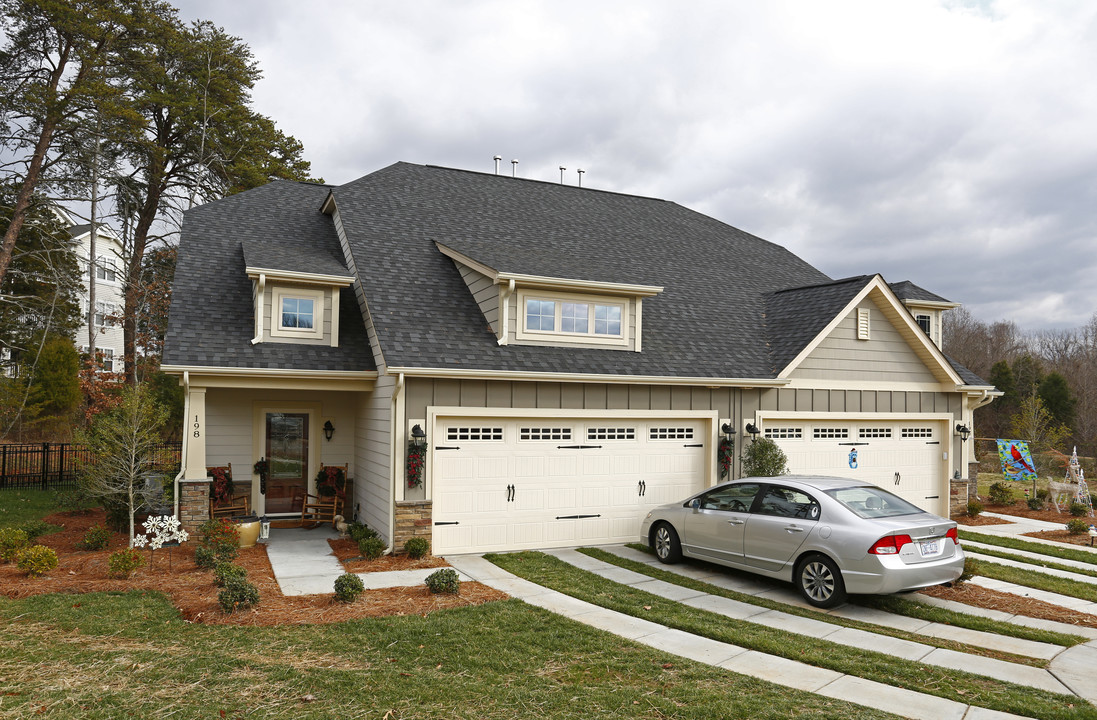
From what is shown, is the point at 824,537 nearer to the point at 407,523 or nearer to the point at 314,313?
the point at 407,523

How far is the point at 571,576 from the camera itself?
9.70 metres

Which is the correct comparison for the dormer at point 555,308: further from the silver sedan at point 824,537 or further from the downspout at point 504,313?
the silver sedan at point 824,537

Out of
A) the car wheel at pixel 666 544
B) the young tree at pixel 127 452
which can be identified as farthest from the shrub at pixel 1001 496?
the young tree at pixel 127 452

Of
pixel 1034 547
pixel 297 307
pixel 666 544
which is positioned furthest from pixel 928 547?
pixel 297 307

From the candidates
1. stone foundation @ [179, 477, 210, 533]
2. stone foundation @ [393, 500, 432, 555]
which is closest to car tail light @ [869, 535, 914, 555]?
stone foundation @ [393, 500, 432, 555]

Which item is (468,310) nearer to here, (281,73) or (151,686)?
(151,686)

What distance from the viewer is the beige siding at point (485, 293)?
1223 centimetres

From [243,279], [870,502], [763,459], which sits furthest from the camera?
[243,279]

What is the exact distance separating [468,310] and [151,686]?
823 cm

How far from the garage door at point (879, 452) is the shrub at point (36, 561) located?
12.2m

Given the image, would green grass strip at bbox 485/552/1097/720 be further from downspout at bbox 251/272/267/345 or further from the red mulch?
downspout at bbox 251/272/267/345

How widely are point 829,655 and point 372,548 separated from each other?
22.3ft

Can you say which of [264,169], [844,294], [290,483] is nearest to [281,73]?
[264,169]

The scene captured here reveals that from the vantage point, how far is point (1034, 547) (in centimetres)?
1235
